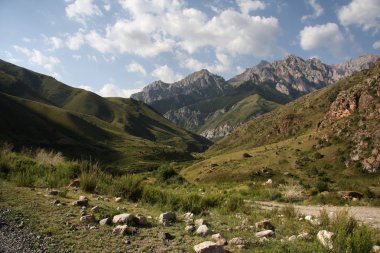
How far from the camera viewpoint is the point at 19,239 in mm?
8312

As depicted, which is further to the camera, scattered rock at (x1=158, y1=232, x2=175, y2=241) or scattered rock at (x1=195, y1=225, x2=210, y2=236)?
scattered rock at (x1=195, y1=225, x2=210, y2=236)

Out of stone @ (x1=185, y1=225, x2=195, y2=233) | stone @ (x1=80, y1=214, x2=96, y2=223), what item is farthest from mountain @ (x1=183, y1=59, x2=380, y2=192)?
stone @ (x1=80, y1=214, x2=96, y2=223)

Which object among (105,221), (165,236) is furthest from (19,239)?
(165,236)

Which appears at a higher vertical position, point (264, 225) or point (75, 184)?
point (264, 225)

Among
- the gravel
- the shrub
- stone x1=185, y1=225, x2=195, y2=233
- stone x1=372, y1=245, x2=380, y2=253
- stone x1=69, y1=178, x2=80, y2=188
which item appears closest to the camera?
the gravel

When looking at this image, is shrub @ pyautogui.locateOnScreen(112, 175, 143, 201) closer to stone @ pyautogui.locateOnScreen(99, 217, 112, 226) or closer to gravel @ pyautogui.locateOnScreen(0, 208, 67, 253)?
stone @ pyautogui.locateOnScreen(99, 217, 112, 226)

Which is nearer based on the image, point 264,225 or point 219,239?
point 219,239

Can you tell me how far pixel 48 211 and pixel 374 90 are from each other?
87.4 m

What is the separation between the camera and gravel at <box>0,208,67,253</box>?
776cm

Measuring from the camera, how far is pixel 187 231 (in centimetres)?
993

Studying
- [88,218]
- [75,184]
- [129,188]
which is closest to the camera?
[88,218]

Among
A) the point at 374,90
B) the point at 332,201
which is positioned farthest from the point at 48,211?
the point at 374,90

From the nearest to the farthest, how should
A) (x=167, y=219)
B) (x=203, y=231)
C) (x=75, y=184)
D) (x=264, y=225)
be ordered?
(x=203, y=231) < (x=167, y=219) < (x=264, y=225) < (x=75, y=184)

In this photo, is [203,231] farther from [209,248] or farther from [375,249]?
[375,249]
